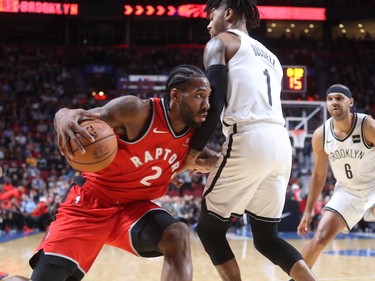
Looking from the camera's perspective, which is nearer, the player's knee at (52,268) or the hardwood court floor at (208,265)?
the player's knee at (52,268)

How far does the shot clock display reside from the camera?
38.6 ft

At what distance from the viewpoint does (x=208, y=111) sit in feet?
11.7

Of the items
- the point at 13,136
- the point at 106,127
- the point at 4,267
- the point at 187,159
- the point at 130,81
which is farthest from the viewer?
the point at 130,81

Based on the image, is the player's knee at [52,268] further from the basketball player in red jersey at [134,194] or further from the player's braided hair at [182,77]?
the player's braided hair at [182,77]

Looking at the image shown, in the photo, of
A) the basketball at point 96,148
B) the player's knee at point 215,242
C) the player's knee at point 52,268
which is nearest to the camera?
the basketball at point 96,148

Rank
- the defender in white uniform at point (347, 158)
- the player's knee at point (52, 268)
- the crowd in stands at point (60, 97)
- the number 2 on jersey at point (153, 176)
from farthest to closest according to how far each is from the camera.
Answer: the crowd in stands at point (60, 97), the defender in white uniform at point (347, 158), the number 2 on jersey at point (153, 176), the player's knee at point (52, 268)

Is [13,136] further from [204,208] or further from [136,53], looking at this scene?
[204,208]

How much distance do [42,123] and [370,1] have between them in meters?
15.8

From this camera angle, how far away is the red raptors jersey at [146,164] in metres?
3.40

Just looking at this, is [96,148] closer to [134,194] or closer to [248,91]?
[134,194]

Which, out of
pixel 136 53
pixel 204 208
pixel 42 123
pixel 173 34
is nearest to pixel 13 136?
pixel 42 123

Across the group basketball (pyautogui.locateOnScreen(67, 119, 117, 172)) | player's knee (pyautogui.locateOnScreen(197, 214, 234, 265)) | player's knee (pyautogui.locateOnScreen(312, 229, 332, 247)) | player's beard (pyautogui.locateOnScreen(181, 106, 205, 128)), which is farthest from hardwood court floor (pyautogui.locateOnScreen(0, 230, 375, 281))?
basketball (pyautogui.locateOnScreen(67, 119, 117, 172))

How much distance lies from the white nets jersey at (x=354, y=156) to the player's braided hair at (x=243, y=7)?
1.74m

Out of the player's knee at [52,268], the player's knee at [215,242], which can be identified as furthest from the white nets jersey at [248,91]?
the player's knee at [52,268]
